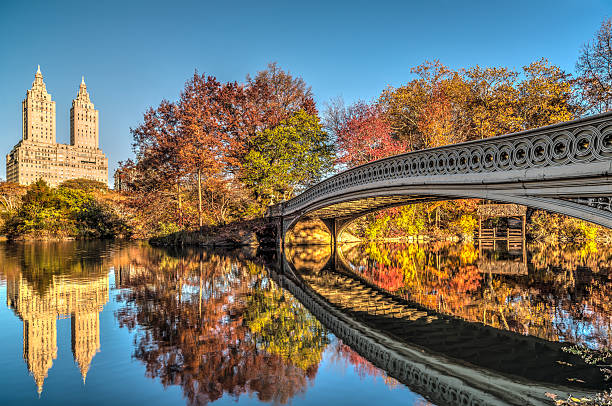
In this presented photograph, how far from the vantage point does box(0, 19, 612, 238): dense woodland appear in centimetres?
2311

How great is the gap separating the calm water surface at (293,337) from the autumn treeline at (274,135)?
14.0 m

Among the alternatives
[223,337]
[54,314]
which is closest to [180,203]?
[54,314]

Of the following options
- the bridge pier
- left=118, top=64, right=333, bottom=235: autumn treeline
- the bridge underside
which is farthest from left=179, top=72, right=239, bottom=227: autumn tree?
the bridge underside

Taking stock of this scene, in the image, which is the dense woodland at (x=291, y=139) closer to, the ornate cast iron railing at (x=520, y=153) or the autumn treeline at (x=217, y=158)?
the autumn treeline at (x=217, y=158)

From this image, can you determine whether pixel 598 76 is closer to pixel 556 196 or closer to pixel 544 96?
pixel 544 96

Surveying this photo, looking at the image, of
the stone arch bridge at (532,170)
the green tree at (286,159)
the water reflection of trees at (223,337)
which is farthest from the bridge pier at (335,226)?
the water reflection of trees at (223,337)

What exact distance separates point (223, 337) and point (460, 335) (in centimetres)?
337

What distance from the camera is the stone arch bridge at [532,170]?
529 centimetres

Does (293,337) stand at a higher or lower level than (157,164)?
lower

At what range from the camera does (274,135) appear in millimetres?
24141

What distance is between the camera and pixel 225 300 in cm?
813

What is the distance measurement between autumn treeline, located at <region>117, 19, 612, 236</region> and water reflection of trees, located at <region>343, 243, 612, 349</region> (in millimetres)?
11202

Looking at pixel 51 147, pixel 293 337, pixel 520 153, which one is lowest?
pixel 293 337

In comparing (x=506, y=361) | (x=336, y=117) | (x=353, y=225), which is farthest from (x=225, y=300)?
(x=336, y=117)
